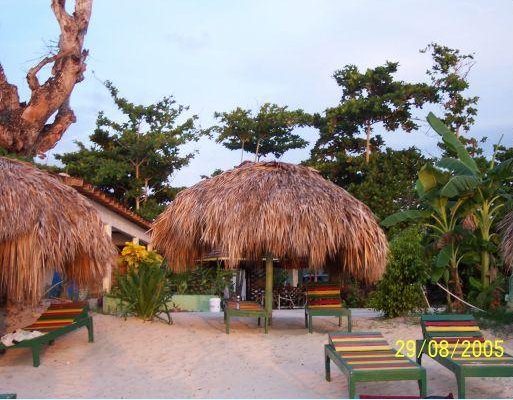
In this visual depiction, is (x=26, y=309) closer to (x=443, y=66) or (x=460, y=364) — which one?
(x=460, y=364)

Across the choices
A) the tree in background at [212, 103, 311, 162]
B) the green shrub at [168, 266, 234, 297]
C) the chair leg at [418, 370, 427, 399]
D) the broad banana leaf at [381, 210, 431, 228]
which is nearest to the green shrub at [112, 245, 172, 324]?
the broad banana leaf at [381, 210, 431, 228]

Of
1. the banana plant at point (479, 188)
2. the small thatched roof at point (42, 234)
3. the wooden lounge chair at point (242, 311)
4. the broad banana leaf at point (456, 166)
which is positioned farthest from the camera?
the broad banana leaf at point (456, 166)

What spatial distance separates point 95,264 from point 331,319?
5.68 m

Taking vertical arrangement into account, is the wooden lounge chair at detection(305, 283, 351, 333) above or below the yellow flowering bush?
below

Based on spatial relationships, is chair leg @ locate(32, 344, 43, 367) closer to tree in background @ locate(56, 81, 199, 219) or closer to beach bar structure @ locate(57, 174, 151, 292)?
beach bar structure @ locate(57, 174, 151, 292)

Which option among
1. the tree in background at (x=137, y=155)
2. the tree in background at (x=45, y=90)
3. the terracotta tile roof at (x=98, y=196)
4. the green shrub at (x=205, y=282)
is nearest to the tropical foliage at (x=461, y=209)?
the terracotta tile roof at (x=98, y=196)

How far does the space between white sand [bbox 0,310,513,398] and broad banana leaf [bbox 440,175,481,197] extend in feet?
8.42

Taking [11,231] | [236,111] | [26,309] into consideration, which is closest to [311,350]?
[11,231]

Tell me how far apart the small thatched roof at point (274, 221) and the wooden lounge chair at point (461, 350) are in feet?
9.64

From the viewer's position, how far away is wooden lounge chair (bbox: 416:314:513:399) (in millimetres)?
5535

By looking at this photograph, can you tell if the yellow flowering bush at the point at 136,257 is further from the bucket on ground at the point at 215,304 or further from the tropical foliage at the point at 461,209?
the tropical foliage at the point at 461,209

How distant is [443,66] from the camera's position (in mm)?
24344

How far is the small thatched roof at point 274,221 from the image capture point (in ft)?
32.5

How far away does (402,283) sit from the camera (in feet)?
38.5
